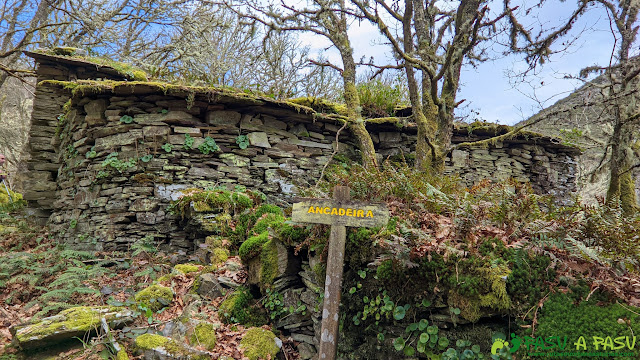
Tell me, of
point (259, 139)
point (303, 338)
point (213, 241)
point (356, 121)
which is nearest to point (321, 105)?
point (356, 121)

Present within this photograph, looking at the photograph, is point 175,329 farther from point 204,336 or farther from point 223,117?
point 223,117

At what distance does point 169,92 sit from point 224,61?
8.01 meters

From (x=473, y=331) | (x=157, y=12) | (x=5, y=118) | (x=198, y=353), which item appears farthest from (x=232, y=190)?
(x=5, y=118)

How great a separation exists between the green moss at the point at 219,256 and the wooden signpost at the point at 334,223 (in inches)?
91.9

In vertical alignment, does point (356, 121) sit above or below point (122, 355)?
above

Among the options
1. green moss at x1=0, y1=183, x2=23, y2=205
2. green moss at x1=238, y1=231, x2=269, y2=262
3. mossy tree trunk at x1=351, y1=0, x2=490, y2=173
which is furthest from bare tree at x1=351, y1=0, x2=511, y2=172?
green moss at x1=0, y1=183, x2=23, y2=205

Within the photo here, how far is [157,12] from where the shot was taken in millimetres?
12258

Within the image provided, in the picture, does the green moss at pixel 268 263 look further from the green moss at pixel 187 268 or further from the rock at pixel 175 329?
the green moss at pixel 187 268

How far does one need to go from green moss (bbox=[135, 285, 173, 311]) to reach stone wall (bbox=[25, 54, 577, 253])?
74.7 inches

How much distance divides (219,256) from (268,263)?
1372 mm

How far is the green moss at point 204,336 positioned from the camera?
11.7 ft

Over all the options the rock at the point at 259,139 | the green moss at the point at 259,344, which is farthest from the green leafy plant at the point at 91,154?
the green moss at the point at 259,344

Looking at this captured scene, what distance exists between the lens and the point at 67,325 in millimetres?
3562

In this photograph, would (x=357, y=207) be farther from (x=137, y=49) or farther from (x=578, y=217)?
(x=137, y=49)
